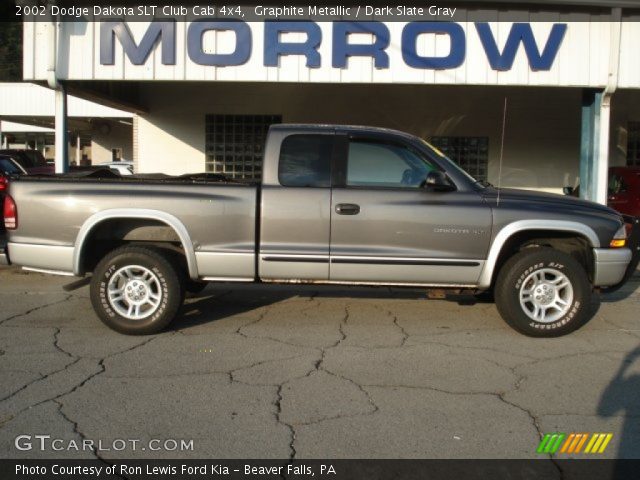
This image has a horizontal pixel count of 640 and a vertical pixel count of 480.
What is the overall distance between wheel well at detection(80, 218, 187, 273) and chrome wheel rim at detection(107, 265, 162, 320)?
365 millimetres

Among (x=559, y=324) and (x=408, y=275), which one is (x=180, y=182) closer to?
(x=408, y=275)

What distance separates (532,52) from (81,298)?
26.5ft

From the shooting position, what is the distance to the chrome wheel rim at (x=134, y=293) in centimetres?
614

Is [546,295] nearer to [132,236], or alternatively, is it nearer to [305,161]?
[305,161]

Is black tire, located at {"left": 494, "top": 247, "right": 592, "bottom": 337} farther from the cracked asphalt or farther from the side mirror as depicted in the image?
the side mirror

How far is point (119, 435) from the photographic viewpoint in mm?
3971

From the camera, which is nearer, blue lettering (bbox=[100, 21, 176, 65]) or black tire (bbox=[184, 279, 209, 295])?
black tire (bbox=[184, 279, 209, 295])

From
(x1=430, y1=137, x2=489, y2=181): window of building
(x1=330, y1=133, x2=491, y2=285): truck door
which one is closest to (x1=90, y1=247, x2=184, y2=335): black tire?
(x1=330, y1=133, x2=491, y2=285): truck door

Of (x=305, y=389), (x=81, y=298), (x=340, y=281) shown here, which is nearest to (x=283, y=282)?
(x=340, y=281)

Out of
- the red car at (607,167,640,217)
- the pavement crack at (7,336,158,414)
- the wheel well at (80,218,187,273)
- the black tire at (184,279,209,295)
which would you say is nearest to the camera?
the pavement crack at (7,336,158,414)

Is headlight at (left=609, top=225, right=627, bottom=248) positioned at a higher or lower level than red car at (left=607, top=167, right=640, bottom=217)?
lower

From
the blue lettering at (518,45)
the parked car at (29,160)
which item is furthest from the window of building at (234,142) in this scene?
the blue lettering at (518,45)

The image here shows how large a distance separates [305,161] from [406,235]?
1188mm

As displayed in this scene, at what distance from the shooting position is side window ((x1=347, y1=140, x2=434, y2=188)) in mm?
6188
